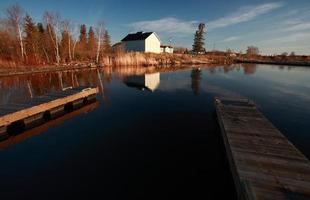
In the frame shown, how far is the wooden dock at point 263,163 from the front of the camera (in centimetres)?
424

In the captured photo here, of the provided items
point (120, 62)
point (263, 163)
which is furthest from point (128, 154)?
point (120, 62)

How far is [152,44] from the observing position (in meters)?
67.8

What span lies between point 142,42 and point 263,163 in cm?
6503

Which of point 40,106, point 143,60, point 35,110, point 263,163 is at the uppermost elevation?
point 143,60

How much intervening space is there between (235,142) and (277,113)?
7.90 m

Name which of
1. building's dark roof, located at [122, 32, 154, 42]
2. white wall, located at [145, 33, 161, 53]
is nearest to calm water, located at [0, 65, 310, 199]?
white wall, located at [145, 33, 161, 53]

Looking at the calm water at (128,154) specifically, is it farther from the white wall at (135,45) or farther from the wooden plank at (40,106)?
the white wall at (135,45)

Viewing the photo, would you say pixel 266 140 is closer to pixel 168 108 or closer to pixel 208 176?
pixel 208 176

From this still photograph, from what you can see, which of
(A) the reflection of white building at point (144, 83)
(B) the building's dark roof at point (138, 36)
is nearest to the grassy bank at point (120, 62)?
(B) the building's dark roof at point (138, 36)

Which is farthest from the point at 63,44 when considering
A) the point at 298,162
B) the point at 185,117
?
the point at 298,162

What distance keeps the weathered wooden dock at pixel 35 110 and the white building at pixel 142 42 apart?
54.4m

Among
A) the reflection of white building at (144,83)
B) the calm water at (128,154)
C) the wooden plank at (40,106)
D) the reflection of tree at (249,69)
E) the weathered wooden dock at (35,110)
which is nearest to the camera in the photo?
the calm water at (128,154)

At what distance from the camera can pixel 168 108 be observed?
543 inches

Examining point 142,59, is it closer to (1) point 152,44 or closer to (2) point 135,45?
(1) point 152,44
